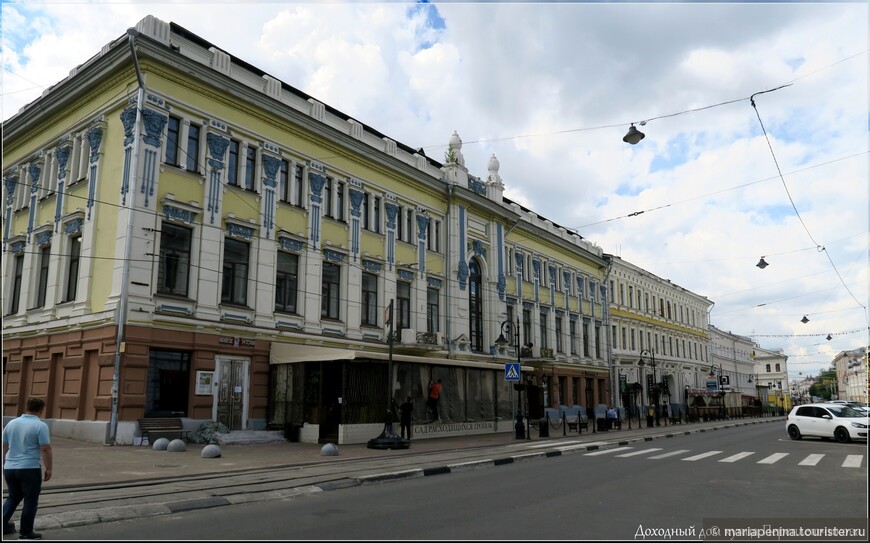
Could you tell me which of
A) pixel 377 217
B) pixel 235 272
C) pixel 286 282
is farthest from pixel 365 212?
pixel 235 272

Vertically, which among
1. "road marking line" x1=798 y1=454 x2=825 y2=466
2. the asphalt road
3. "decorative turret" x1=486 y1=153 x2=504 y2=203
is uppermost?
"decorative turret" x1=486 y1=153 x2=504 y2=203

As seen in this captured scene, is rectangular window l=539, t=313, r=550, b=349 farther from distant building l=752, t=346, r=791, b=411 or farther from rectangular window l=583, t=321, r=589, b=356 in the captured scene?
distant building l=752, t=346, r=791, b=411

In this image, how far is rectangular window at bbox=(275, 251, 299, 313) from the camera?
2502 centimetres

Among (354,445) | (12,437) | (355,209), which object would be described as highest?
(355,209)

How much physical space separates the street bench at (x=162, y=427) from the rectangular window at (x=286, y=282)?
596 cm

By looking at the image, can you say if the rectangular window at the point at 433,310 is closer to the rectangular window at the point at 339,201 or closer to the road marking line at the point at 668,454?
the rectangular window at the point at 339,201

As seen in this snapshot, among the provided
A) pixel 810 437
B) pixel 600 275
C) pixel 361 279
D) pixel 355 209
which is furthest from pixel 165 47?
pixel 600 275

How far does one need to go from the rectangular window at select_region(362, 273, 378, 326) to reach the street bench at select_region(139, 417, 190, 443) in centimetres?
1026

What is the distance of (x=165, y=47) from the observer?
21.1m

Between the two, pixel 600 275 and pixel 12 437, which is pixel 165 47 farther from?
pixel 600 275

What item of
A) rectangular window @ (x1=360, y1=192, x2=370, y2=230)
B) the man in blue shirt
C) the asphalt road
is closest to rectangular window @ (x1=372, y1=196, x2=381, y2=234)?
rectangular window @ (x1=360, y1=192, x2=370, y2=230)

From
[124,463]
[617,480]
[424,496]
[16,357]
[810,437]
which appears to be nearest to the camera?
[424,496]

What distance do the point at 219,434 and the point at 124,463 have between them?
621 cm

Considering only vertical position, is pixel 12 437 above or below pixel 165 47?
below
